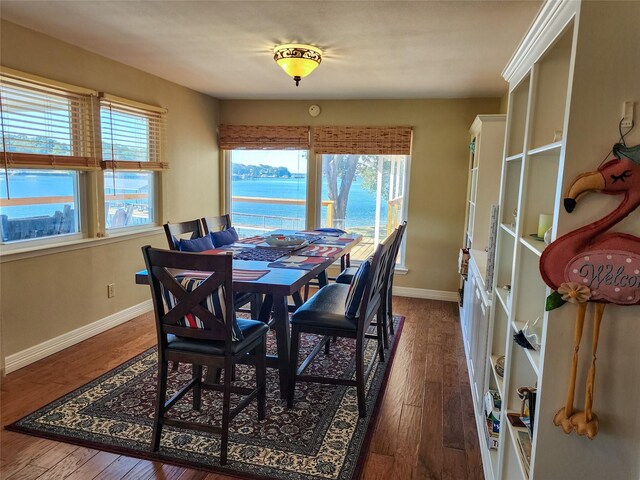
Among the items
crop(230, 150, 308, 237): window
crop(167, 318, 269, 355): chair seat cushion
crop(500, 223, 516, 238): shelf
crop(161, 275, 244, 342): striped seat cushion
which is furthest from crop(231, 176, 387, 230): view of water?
crop(161, 275, 244, 342): striped seat cushion

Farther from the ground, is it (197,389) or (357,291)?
(357,291)

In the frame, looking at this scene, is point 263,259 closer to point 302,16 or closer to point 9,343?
point 302,16

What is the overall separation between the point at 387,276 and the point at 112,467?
6.90 ft

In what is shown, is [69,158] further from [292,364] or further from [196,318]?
[292,364]

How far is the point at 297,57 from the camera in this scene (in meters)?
3.02

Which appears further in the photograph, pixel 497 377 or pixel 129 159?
pixel 129 159

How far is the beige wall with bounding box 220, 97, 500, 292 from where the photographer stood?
15.8ft

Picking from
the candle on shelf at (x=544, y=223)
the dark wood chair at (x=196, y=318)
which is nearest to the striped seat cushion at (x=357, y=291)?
the dark wood chair at (x=196, y=318)

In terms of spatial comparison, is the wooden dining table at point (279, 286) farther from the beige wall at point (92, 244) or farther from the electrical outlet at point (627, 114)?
the electrical outlet at point (627, 114)

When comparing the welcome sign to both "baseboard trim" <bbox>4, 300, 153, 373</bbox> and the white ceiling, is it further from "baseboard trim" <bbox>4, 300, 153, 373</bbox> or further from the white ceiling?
"baseboard trim" <bbox>4, 300, 153, 373</bbox>

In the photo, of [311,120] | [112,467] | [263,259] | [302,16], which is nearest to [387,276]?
[263,259]

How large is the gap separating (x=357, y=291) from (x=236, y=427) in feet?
3.16

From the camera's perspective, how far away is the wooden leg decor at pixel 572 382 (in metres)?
1.19

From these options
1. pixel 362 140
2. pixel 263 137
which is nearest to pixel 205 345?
pixel 362 140
